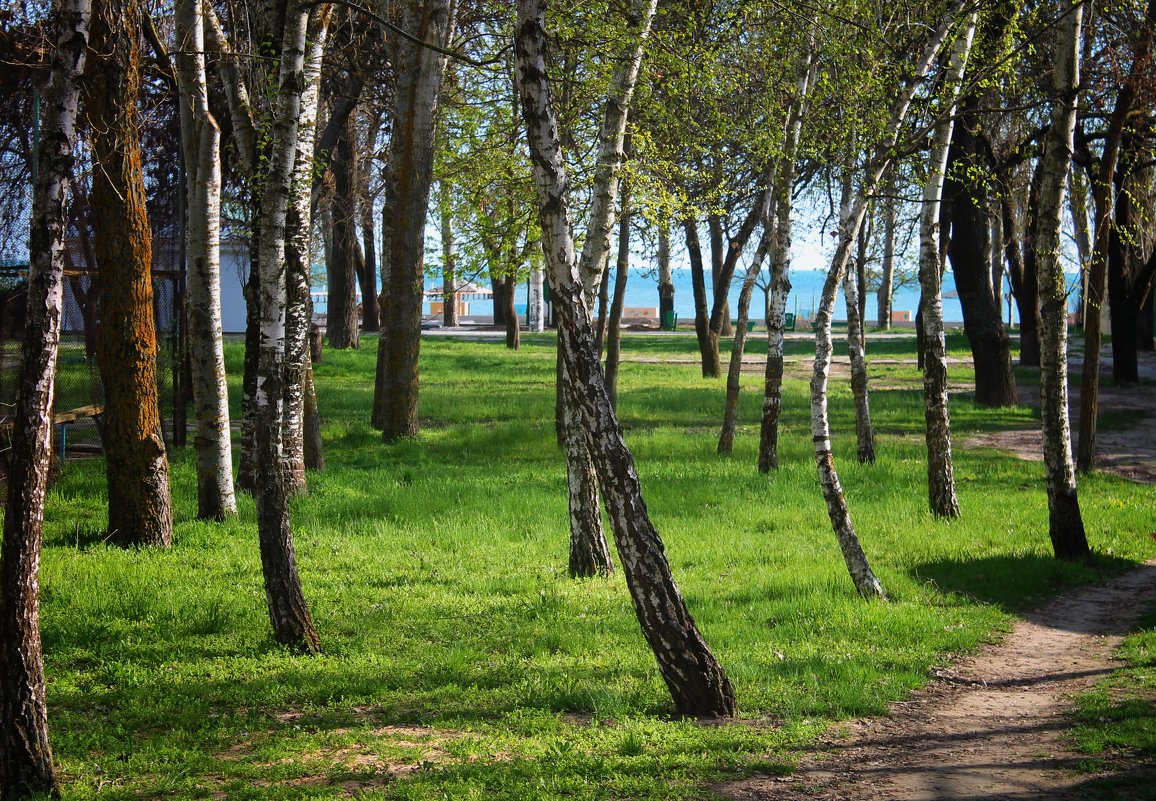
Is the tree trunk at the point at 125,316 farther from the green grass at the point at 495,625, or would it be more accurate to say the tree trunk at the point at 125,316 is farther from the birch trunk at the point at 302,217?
the birch trunk at the point at 302,217

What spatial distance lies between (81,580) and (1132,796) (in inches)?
281

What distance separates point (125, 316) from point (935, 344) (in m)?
8.05

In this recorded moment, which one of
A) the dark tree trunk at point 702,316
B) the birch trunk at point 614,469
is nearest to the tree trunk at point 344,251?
the dark tree trunk at point 702,316

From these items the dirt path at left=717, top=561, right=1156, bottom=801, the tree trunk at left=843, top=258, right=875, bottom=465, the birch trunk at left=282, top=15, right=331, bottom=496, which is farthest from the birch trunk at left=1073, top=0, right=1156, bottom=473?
the birch trunk at left=282, top=15, right=331, bottom=496

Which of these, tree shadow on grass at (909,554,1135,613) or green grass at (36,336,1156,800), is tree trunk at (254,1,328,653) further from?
tree shadow on grass at (909,554,1135,613)

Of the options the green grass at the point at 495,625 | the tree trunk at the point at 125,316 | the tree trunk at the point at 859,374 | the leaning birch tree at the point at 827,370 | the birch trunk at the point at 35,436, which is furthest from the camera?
the tree trunk at the point at 859,374

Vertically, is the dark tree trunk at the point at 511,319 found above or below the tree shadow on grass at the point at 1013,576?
above

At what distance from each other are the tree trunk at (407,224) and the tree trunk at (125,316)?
7.07m

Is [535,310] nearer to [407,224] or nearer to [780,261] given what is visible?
[407,224]

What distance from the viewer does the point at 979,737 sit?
5691 millimetres

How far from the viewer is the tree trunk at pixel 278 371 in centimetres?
650

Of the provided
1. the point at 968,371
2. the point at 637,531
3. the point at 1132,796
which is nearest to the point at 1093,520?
the point at 1132,796

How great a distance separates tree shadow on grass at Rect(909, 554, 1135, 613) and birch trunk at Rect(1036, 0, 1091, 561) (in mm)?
255

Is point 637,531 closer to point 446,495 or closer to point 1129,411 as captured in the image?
point 446,495
